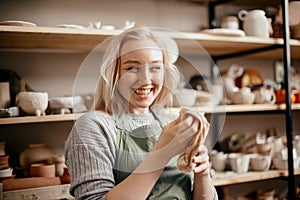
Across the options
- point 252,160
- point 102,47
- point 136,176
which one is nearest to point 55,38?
point 102,47

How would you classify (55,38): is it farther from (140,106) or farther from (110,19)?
(140,106)

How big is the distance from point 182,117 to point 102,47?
0.75 feet

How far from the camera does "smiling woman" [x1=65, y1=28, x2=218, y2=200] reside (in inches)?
30.6

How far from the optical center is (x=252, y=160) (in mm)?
1835

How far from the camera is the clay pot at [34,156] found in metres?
1.49

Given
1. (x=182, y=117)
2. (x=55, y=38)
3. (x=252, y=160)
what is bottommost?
(x=252, y=160)

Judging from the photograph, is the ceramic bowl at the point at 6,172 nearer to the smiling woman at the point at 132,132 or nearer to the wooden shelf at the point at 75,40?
the wooden shelf at the point at 75,40

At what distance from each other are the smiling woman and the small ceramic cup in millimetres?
574

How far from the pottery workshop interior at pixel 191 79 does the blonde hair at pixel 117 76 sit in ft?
0.36

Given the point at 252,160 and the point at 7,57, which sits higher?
the point at 7,57

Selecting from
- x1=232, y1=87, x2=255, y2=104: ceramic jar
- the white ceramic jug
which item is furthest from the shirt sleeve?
the white ceramic jug

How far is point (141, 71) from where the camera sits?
2.52 ft

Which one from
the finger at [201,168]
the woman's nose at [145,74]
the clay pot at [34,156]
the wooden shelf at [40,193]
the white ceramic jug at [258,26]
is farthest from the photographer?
the white ceramic jug at [258,26]

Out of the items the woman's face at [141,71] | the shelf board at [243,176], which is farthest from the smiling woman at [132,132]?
the shelf board at [243,176]
